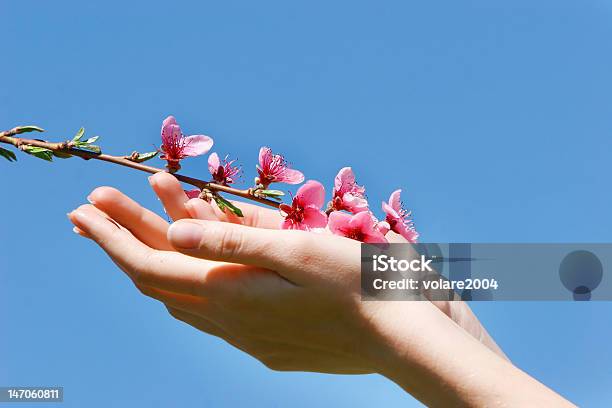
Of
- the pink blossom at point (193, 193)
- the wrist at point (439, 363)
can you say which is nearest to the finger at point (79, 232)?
the pink blossom at point (193, 193)

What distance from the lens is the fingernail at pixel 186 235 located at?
215 centimetres

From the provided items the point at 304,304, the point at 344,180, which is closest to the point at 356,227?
the point at 344,180

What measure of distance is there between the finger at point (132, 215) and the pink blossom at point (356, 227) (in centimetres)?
65

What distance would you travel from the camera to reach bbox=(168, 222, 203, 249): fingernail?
7.05 feet

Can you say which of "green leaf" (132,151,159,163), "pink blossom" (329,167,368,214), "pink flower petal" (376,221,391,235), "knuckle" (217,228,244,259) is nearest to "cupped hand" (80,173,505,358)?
"green leaf" (132,151,159,163)

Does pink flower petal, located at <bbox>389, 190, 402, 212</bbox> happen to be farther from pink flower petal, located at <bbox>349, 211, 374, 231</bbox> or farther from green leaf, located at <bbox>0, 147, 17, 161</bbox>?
green leaf, located at <bbox>0, 147, 17, 161</bbox>

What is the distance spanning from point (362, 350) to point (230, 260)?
0.57 m

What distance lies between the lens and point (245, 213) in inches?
121

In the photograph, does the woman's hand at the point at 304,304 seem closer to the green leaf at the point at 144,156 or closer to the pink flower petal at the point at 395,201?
the green leaf at the point at 144,156

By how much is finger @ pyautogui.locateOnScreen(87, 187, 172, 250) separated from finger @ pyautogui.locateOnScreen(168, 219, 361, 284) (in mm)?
376

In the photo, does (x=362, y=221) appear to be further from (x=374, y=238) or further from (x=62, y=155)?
(x=62, y=155)

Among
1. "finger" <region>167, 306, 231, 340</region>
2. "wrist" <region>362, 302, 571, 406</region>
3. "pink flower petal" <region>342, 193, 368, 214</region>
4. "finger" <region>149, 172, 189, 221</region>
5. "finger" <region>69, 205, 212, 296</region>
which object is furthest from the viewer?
"pink flower petal" <region>342, 193, 368, 214</region>

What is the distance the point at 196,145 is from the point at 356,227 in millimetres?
770

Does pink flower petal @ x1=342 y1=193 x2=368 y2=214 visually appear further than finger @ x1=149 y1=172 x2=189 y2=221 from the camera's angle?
Yes
